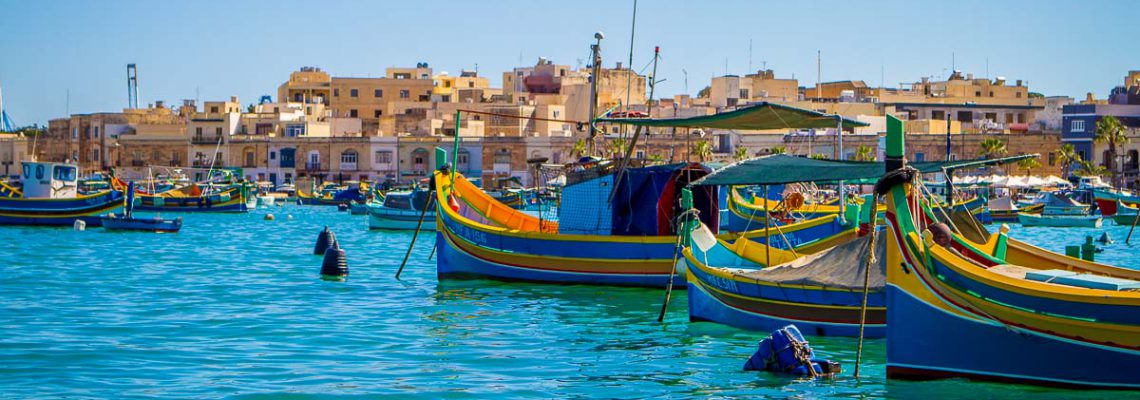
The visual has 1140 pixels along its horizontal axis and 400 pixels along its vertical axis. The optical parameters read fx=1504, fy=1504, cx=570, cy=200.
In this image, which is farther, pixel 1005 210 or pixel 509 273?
pixel 1005 210

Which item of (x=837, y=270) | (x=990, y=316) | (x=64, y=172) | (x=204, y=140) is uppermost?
(x=204, y=140)

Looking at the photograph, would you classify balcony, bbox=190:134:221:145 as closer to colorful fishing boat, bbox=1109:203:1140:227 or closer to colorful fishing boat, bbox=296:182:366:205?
colorful fishing boat, bbox=296:182:366:205

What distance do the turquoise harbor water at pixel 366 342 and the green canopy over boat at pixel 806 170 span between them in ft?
6.72

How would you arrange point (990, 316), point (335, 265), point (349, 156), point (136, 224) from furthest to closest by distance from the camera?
point (349, 156)
point (136, 224)
point (335, 265)
point (990, 316)

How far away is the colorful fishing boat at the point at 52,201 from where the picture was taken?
5281 centimetres

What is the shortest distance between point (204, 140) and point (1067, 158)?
56590mm

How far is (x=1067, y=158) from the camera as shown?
81.1 metres

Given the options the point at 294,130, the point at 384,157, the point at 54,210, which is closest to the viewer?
the point at 54,210

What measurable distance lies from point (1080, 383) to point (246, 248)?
34242 millimetres

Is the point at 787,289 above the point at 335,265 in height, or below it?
above

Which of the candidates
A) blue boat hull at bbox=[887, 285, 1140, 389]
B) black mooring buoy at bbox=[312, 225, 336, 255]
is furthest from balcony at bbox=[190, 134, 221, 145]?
blue boat hull at bbox=[887, 285, 1140, 389]

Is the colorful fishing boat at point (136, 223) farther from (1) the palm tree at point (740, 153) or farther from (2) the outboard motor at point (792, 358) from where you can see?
(2) the outboard motor at point (792, 358)

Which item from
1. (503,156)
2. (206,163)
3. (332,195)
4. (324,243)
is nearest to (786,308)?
(324,243)

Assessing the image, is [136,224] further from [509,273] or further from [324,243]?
[509,273]
